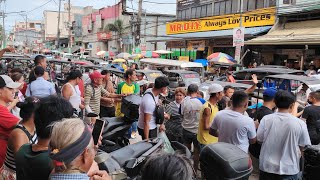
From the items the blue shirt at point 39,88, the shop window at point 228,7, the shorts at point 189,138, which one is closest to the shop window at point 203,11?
the shop window at point 228,7

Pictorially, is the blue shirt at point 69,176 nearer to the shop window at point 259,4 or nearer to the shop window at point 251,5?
the shop window at point 259,4

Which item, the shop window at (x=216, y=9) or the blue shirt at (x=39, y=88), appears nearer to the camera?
the blue shirt at (x=39, y=88)

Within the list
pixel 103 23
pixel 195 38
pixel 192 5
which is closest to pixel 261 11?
pixel 195 38

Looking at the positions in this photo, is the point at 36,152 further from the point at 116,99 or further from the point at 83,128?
the point at 116,99

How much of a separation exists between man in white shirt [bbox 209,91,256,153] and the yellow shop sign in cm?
1930

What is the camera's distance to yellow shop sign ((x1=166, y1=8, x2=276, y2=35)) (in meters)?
22.6

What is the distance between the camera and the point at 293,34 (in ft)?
61.7

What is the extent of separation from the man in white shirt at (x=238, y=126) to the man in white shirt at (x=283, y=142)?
0.73ft

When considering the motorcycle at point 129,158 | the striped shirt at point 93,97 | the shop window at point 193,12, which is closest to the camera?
the motorcycle at point 129,158

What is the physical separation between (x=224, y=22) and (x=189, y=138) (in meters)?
21.7

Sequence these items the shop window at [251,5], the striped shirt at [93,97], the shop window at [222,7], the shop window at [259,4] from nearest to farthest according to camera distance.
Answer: the striped shirt at [93,97]
the shop window at [259,4]
the shop window at [251,5]
the shop window at [222,7]

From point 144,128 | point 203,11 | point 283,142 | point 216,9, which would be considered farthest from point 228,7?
point 283,142

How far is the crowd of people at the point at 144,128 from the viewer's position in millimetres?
1993

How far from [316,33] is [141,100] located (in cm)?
1458
